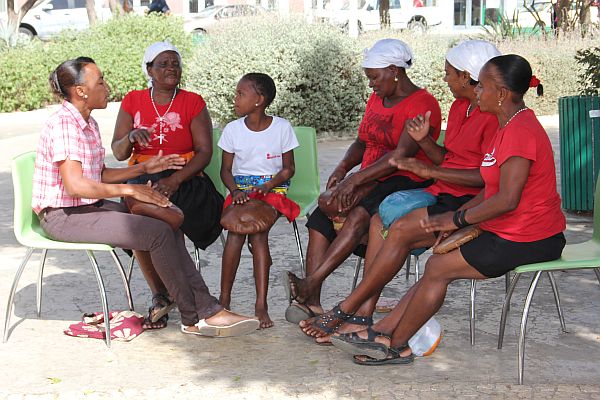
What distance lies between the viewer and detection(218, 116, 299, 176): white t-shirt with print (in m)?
5.61

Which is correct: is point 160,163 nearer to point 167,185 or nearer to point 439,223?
point 167,185

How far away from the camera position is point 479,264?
4.37 meters

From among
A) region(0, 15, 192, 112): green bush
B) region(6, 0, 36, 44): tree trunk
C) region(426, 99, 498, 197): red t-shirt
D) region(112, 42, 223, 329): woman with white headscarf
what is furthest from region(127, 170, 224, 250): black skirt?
region(6, 0, 36, 44): tree trunk

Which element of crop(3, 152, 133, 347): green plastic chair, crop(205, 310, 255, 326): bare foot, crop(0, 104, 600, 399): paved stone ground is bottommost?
crop(0, 104, 600, 399): paved stone ground

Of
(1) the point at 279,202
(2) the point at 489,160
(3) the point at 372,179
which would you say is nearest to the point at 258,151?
(1) the point at 279,202

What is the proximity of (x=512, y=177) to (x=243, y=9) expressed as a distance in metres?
14.2

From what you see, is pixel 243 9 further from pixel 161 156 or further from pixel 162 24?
pixel 161 156

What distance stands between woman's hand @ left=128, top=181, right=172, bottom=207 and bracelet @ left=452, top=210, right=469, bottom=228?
150 cm

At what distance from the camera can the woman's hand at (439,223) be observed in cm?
449

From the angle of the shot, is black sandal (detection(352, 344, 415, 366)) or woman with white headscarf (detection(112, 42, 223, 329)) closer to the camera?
black sandal (detection(352, 344, 415, 366))

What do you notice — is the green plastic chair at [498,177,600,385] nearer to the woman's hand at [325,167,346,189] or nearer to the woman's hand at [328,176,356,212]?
the woman's hand at [328,176,356,212]

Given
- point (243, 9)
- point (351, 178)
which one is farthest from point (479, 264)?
point (243, 9)

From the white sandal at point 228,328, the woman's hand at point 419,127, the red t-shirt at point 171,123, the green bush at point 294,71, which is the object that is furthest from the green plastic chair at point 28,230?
the green bush at point 294,71

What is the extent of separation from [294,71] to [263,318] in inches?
284
